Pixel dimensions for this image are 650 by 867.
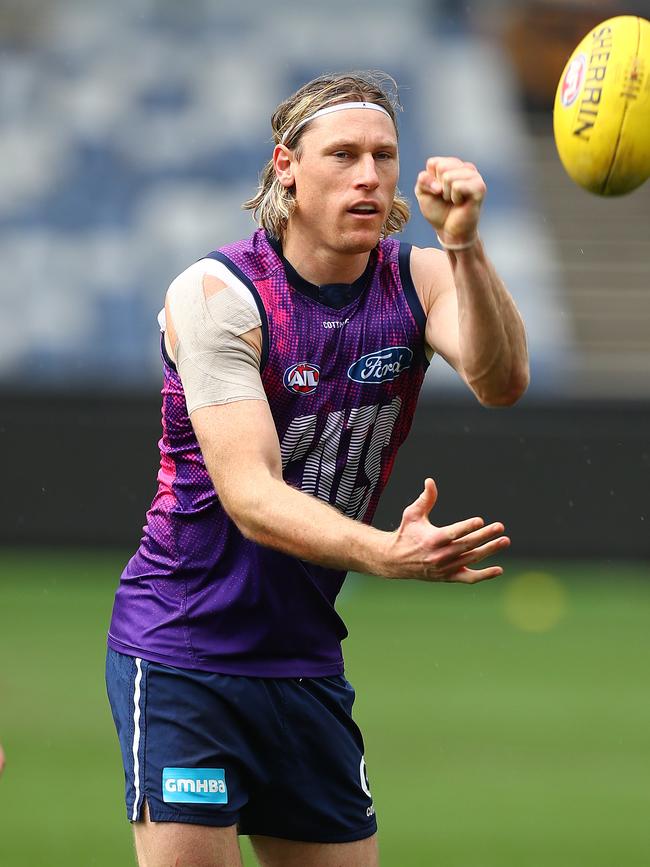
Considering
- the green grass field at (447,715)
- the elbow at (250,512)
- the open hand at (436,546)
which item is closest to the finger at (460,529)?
the open hand at (436,546)

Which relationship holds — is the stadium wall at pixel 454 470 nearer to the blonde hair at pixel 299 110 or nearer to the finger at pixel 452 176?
the blonde hair at pixel 299 110

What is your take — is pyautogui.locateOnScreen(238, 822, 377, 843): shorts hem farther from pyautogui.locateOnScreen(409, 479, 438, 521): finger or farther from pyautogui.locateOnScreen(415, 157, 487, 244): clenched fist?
pyautogui.locateOnScreen(415, 157, 487, 244): clenched fist

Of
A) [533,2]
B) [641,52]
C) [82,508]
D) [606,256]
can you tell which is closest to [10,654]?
[82,508]

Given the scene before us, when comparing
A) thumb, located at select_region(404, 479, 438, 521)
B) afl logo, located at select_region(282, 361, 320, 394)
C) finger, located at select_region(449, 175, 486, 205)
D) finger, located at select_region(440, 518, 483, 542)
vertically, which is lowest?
finger, located at select_region(440, 518, 483, 542)

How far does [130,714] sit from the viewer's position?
4.12 meters

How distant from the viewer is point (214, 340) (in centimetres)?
391

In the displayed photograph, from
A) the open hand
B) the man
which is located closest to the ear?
the man

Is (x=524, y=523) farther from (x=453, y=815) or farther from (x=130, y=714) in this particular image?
(x=130, y=714)

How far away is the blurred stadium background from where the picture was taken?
745 centimetres

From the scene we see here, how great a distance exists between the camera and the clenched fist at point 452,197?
3729 mm

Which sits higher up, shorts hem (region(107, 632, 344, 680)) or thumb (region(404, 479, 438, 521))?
thumb (region(404, 479, 438, 521))

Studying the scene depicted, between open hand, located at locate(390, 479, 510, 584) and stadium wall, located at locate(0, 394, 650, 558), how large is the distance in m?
9.19

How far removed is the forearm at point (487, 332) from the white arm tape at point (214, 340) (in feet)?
1.78

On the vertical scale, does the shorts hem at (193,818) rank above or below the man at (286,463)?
below
